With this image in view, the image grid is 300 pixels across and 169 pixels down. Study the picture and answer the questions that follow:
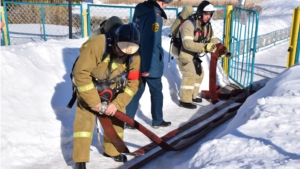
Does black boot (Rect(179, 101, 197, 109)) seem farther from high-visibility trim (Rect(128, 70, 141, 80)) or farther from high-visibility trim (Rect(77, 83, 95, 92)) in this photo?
high-visibility trim (Rect(77, 83, 95, 92))

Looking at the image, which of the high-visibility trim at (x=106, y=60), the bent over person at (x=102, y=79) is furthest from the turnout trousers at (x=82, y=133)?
the high-visibility trim at (x=106, y=60)

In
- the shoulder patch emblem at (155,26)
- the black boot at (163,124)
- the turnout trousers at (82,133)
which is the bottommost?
the black boot at (163,124)

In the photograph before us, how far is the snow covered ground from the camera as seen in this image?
2.49 metres

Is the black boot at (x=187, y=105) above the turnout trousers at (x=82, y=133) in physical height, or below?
below

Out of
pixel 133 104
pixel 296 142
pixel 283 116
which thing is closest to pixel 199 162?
pixel 296 142

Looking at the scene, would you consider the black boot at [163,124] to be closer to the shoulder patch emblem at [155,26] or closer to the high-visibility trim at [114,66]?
the shoulder patch emblem at [155,26]

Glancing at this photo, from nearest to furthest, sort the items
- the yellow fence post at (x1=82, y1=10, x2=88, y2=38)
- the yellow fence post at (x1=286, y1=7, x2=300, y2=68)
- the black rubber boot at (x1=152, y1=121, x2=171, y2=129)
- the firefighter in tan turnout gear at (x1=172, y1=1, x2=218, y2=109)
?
the black rubber boot at (x1=152, y1=121, x2=171, y2=129)
the firefighter in tan turnout gear at (x1=172, y1=1, x2=218, y2=109)
the yellow fence post at (x1=286, y1=7, x2=300, y2=68)
the yellow fence post at (x1=82, y1=10, x2=88, y2=38)

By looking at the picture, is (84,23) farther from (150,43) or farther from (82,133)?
(82,133)

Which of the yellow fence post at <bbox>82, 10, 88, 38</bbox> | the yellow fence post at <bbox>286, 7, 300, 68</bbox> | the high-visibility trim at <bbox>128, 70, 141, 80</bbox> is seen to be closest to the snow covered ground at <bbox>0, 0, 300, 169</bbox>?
the high-visibility trim at <bbox>128, 70, 141, 80</bbox>

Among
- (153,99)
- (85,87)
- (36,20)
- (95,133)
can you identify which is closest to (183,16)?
(153,99)

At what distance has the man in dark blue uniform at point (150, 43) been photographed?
4285 mm

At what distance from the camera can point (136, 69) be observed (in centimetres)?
347

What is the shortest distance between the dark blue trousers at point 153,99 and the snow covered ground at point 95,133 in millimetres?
219

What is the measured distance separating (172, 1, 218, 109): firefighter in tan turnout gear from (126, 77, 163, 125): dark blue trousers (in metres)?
0.95
